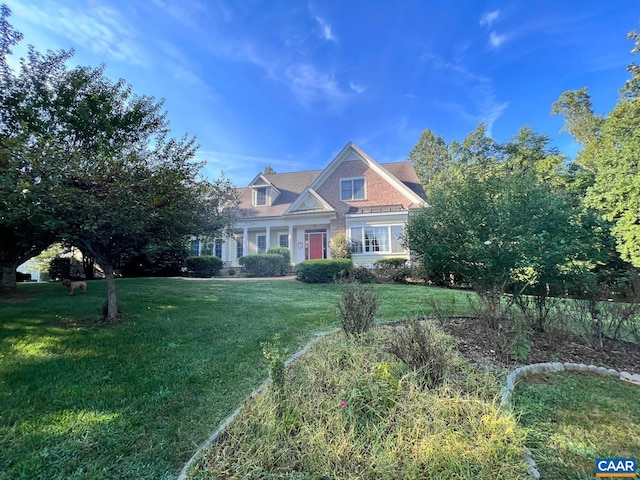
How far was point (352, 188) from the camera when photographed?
20.2 m

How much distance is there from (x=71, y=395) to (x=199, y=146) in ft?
24.4

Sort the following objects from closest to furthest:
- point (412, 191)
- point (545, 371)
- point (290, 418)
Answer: point (290, 418)
point (545, 371)
point (412, 191)

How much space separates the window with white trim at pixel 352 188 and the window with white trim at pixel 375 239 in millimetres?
2534

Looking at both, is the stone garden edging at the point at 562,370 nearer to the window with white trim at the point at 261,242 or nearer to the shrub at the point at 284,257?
the shrub at the point at 284,257

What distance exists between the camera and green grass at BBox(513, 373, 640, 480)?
94.3 inches

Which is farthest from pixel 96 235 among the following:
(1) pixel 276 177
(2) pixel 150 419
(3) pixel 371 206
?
(1) pixel 276 177

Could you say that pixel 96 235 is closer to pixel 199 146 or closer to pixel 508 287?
pixel 199 146

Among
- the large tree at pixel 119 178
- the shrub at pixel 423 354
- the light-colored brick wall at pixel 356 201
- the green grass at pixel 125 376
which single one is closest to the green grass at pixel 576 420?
the shrub at pixel 423 354

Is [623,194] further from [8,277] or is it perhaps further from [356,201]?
[8,277]

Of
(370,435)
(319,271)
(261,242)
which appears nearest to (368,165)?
(261,242)

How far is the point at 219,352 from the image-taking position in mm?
4773

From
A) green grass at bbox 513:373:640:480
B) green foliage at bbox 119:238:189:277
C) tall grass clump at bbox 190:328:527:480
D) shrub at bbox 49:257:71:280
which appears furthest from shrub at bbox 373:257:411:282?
shrub at bbox 49:257:71:280

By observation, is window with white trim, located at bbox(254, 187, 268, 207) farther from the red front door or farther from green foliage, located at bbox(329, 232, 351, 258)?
green foliage, located at bbox(329, 232, 351, 258)

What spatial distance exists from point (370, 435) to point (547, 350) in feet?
13.3
